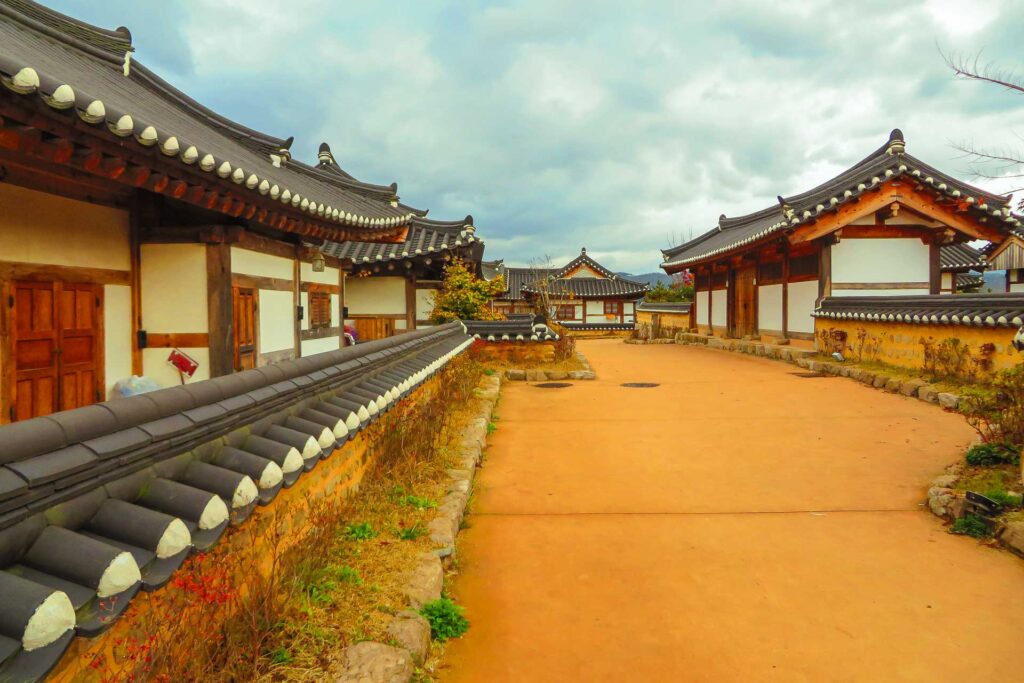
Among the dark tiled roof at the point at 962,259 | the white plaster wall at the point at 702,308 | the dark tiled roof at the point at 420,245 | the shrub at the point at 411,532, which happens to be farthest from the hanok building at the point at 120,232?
the dark tiled roof at the point at 962,259

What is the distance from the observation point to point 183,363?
18.3 feet

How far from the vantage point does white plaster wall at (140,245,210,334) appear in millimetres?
5539

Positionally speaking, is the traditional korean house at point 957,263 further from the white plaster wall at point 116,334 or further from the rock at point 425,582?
the white plaster wall at point 116,334

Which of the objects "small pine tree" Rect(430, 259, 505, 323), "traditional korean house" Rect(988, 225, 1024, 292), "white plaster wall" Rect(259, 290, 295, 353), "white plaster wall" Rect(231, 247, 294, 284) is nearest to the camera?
"white plaster wall" Rect(231, 247, 294, 284)

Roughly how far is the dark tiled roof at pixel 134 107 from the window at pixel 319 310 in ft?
4.87

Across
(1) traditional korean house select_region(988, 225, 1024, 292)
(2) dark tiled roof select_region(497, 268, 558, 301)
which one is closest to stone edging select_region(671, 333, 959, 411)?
(1) traditional korean house select_region(988, 225, 1024, 292)

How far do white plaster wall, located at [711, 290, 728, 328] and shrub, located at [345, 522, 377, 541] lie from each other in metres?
19.4

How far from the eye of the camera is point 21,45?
4352mm

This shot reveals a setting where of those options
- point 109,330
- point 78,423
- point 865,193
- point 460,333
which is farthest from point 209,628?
point 865,193

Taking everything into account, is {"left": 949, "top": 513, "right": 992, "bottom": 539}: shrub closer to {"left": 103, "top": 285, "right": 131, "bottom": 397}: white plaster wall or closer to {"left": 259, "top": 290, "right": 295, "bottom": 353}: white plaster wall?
{"left": 259, "top": 290, "right": 295, "bottom": 353}: white plaster wall

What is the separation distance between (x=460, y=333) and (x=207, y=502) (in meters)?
10.4

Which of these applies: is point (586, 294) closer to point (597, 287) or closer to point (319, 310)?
point (597, 287)

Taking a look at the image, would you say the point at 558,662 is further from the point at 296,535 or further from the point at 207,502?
the point at 207,502

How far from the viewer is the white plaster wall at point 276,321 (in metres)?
6.68
